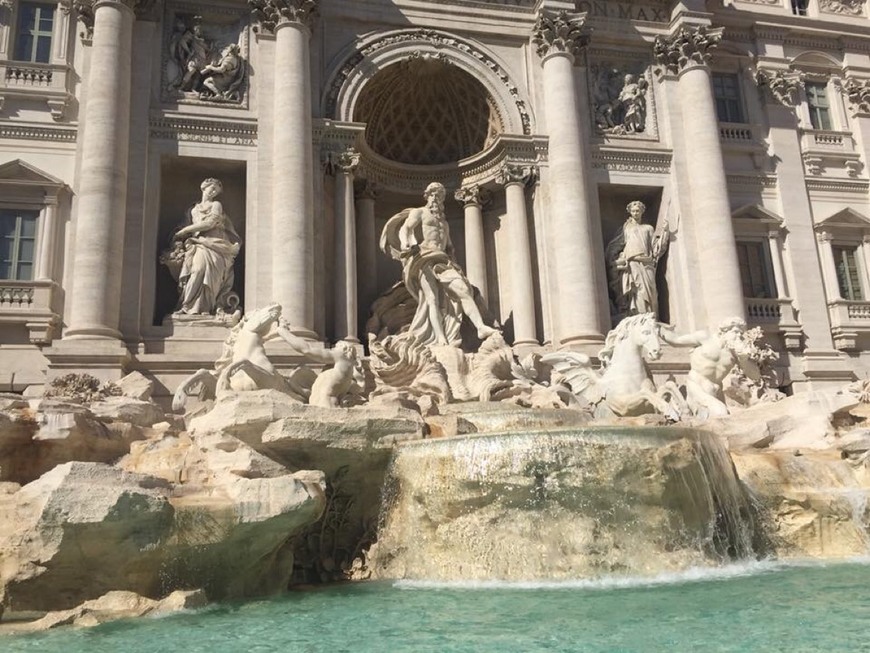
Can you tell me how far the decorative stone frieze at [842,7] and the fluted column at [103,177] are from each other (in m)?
20.4

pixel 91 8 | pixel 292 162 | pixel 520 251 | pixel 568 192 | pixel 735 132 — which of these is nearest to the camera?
pixel 292 162

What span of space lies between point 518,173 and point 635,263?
3739 millimetres

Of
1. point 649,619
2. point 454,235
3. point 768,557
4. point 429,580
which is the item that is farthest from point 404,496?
point 454,235

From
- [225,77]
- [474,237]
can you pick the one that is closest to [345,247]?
[474,237]

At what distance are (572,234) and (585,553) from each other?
36.0 feet

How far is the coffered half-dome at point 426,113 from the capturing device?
19467mm


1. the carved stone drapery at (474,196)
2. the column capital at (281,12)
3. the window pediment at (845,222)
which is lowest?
the window pediment at (845,222)

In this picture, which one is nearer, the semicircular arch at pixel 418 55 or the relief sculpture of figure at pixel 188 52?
the relief sculpture of figure at pixel 188 52

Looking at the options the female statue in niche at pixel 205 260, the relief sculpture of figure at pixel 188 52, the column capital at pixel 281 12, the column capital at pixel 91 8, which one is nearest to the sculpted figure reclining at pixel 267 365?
the female statue in niche at pixel 205 260

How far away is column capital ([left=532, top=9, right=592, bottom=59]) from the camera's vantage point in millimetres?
19281

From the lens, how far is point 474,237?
64.3 ft

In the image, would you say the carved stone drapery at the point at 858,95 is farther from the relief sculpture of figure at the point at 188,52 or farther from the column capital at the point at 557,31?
the relief sculpture of figure at the point at 188,52

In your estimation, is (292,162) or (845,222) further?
(845,222)

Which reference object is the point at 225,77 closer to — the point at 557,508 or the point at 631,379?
the point at 631,379
